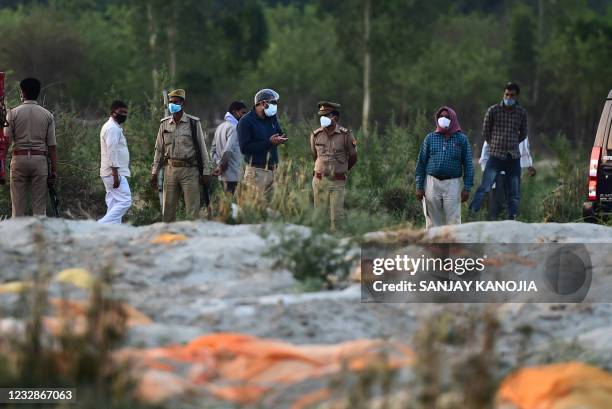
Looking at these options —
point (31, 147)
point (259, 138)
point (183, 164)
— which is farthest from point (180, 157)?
point (31, 147)

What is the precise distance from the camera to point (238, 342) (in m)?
8.07

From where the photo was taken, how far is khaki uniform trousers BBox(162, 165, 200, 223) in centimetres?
1420

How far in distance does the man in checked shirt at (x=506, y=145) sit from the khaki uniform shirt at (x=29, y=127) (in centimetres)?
517

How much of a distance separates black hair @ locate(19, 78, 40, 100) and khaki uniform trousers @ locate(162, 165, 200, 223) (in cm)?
152

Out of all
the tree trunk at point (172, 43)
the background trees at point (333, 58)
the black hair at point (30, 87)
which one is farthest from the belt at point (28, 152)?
the tree trunk at point (172, 43)

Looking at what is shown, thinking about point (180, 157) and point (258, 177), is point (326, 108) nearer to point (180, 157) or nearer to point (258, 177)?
point (258, 177)

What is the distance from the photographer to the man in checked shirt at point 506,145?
1638cm

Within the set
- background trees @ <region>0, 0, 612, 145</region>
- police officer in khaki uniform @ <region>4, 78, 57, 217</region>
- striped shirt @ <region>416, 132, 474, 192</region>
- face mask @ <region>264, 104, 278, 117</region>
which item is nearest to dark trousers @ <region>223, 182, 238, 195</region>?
face mask @ <region>264, 104, 278, 117</region>

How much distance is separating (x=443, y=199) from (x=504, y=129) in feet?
7.97

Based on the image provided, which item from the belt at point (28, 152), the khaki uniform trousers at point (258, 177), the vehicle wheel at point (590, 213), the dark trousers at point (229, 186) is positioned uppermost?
the belt at point (28, 152)

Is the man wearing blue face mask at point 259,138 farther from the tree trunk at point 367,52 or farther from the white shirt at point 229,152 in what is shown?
the tree trunk at point 367,52

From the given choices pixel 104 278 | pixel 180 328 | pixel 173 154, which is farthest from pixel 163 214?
pixel 104 278

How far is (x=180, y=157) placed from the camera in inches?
557

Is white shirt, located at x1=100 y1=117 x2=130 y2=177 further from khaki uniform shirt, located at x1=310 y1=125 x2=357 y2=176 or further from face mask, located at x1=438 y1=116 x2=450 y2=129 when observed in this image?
→ face mask, located at x1=438 y1=116 x2=450 y2=129
